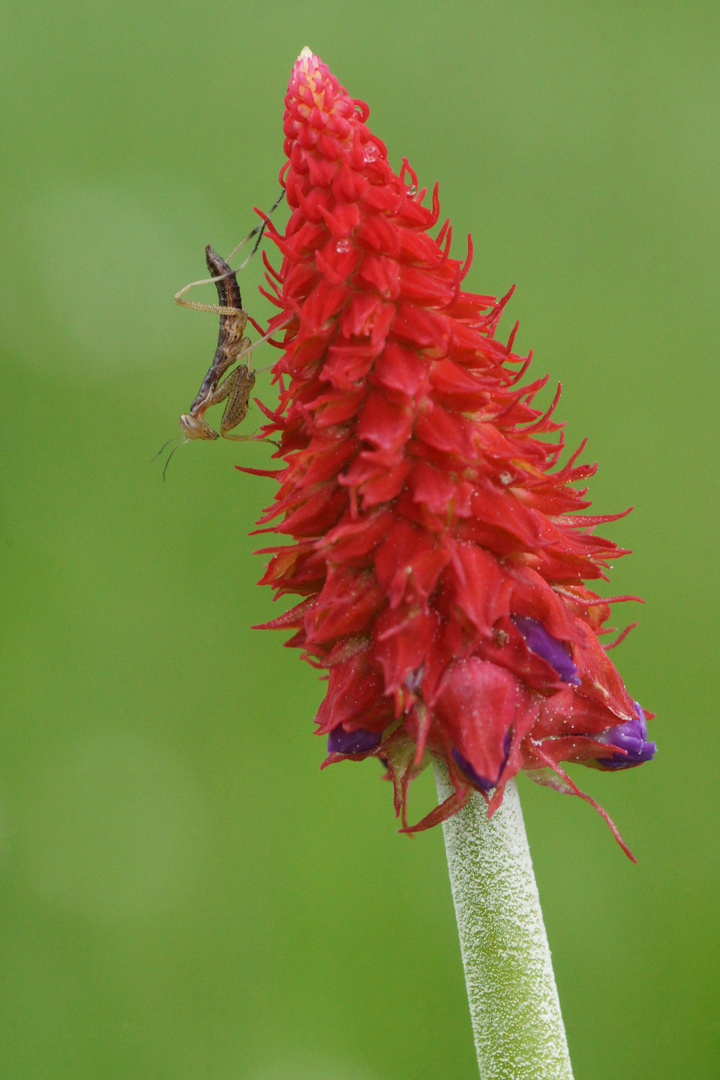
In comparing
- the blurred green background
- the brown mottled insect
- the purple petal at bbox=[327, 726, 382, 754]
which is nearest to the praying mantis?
the brown mottled insect

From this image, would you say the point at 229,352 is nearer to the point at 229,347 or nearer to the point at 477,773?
the point at 229,347

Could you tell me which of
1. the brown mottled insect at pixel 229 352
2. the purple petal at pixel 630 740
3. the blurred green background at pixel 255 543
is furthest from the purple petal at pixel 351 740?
the blurred green background at pixel 255 543

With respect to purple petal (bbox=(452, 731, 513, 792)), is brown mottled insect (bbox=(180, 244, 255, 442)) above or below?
above

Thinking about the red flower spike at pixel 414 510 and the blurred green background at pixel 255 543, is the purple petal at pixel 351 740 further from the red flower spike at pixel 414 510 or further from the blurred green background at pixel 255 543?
the blurred green background at pixel 255 543

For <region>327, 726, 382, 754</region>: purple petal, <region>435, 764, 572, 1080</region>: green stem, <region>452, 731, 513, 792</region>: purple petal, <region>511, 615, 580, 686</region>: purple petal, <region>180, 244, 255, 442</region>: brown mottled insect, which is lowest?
<region>435, 764, 572, 1080</region>: green stem

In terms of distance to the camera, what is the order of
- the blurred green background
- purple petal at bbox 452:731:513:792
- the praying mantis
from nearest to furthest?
purple petal at bbox 452:731:513:792 → the praying mantis → the blurred green background

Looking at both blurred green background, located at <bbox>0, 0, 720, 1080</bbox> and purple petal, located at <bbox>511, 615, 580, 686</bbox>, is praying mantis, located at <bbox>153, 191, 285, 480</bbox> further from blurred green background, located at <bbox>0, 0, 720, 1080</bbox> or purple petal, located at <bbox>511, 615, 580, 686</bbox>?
purple petal, located at <bbox>511, 615, 580, 686</bbox>
